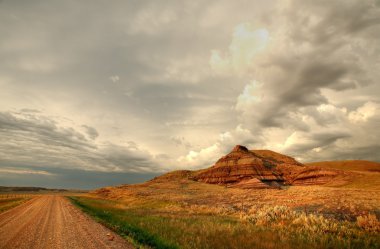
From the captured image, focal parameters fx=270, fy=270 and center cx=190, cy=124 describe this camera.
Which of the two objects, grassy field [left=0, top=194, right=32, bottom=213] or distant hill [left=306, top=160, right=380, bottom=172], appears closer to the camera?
grassy field [left=0, top=194, right=32, bottom=213]

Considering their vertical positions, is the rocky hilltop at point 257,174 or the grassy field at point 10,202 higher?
the rocky hilltop at point 257,174

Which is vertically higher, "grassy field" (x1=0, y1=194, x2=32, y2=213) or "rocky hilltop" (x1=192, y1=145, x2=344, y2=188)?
"rocky hilltop" (x1=192, y1=145, x2=344, y2=188)

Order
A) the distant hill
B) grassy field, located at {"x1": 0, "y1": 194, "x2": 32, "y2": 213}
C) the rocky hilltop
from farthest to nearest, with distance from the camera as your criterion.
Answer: the distant hill → the rocky hilltop → grassy field, located at {"x1": 0, "y1": 194, "x2": 32, "y2": 213}

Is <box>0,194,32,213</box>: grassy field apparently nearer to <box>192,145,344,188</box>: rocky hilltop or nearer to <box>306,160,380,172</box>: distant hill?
<box>192,145,344,188</box>: rocky hilltop

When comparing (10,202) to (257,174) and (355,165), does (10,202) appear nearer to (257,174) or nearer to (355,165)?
(257,174)

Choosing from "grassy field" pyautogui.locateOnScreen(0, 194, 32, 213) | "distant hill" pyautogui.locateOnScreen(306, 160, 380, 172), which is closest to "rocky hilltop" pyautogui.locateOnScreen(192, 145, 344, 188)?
"distant hill" pyautogui.locateOnScreen(306, 160, 380, 172)

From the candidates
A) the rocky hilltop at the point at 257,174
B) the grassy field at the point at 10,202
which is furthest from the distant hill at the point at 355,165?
the grassy field at the point at 10,202

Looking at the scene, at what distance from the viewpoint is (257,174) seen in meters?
111

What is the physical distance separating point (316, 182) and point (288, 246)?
93645 mm

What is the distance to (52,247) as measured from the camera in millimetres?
10992

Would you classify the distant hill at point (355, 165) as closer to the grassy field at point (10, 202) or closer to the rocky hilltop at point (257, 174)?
the rocky hilltop at point (257, 174)

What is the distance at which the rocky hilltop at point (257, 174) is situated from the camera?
3858 inches

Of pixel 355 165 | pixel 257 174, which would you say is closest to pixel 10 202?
pixel 257 174

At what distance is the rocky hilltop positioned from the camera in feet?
322
